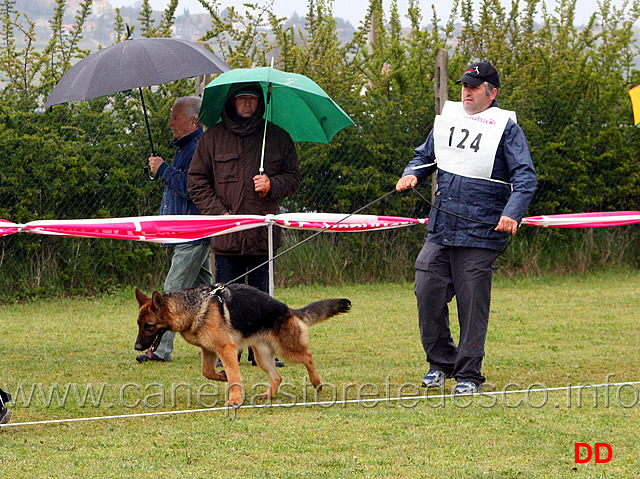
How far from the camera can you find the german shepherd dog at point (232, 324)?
5.82m

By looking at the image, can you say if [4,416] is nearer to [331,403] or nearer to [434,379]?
[331,403]

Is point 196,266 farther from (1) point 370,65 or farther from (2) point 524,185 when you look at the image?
(1) point 370,65

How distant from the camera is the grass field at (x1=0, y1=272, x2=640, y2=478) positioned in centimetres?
436

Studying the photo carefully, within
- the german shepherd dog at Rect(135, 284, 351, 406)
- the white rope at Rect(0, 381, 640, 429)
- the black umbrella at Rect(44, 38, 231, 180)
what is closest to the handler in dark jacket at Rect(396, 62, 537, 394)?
the white rope at Rect(0, 381, 640, 429)

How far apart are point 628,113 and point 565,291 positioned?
3.60 meters

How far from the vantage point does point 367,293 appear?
12.1 meters

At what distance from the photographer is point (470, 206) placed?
621 cm

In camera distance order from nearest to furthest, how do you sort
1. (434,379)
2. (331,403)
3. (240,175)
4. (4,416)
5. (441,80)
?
1. (4,416)
2. (331,403)
3. (434,379)
4. (240,175)
5. (441,80)

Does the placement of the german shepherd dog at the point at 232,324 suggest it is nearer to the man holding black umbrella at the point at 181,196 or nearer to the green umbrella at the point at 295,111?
the man holding black umbrella at the point at 181,196

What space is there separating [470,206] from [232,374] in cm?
197

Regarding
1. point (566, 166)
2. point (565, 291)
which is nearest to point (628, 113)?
point (566, 166)

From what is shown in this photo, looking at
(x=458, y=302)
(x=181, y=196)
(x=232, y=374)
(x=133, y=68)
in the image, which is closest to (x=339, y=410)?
(x=232, y=374)

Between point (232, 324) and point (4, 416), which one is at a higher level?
point (232, 324)

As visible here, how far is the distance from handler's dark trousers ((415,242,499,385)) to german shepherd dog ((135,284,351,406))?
0.65m
